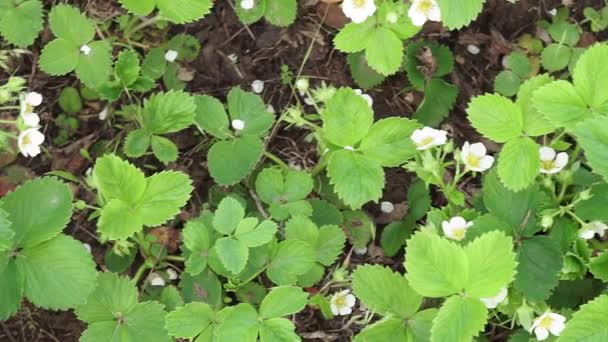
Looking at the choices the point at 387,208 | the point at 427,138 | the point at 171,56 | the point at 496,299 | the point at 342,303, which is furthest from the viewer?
the point at 171,56

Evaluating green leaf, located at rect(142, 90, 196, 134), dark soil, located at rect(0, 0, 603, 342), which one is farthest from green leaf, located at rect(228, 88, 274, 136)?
dark soil, located at rect(0, 0, 603, 342)

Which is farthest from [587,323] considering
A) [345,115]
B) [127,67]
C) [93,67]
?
[93,67]

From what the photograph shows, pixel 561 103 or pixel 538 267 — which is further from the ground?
pixel 561 103

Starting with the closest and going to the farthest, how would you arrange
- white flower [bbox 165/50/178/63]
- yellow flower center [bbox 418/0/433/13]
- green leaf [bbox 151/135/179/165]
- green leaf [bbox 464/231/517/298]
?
green leaf [bbox 464/231/517/298]
yellow flower center [bbox 418/0/433/13]
green leaf [bbox 151/135/179/165]
white flower [bbox 165/50/178/63]

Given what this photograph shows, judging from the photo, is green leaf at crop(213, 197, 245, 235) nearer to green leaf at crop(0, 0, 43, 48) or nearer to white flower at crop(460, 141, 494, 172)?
white flower at crop(460, 141, 494, 172)

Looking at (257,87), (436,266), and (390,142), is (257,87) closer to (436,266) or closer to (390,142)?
(390,142)

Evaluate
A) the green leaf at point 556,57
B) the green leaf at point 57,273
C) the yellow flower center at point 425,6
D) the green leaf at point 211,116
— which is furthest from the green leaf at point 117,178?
the green leaf at point 556,57
